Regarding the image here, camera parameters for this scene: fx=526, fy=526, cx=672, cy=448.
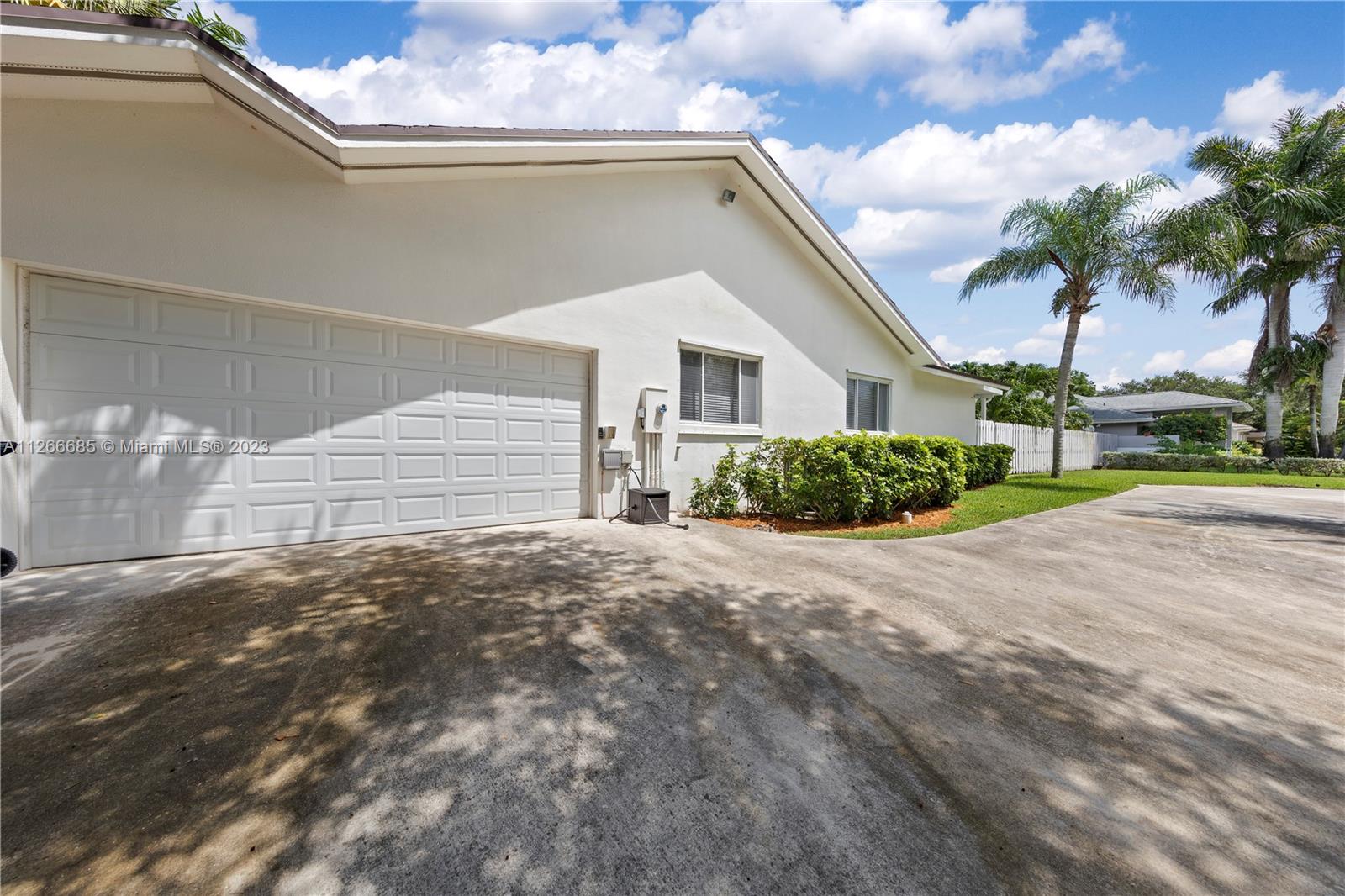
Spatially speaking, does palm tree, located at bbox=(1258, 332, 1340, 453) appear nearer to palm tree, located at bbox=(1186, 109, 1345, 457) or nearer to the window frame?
palm tree, located at bbox=(1186, 109, 1345, 457)

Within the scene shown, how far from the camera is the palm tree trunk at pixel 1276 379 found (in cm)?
2041

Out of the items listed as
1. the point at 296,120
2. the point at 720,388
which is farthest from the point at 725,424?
the point at 296,120

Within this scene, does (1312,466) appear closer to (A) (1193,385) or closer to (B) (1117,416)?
(B) (1117,416)

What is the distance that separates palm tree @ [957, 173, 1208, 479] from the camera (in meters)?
13.6

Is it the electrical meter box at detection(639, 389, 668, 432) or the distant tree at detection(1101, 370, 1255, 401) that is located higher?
the distant tree at detection(1101, 370, 1255, 401)

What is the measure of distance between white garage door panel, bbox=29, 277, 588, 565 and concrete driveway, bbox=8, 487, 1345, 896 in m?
0.69

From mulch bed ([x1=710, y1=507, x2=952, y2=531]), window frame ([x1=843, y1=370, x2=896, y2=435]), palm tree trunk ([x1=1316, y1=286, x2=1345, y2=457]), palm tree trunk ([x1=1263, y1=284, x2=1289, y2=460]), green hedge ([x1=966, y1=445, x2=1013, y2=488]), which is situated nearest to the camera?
mulch bed ([x1=710, y1=507, x2=952, y2=531])

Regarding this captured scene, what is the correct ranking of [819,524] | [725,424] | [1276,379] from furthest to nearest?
[1276,379], [725,424], [819,524]

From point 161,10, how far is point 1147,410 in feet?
162

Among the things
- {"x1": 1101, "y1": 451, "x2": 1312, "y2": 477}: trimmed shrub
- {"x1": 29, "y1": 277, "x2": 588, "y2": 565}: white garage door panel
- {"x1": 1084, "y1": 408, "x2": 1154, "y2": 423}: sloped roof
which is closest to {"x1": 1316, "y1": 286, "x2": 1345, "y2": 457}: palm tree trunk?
{"x1": 1101, "y1": 451, "x2": 1312, "y2": 477}: trimmed shrub

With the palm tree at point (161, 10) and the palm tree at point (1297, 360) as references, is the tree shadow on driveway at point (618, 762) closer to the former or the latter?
the palm tree at point (161, 10)

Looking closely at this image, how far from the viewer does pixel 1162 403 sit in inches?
1427

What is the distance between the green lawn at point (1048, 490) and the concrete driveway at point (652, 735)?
→ 10.7 ft

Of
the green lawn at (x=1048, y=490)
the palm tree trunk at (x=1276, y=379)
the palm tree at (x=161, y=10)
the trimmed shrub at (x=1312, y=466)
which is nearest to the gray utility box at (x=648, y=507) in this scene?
the green lawn at (x=1048, y=490)
